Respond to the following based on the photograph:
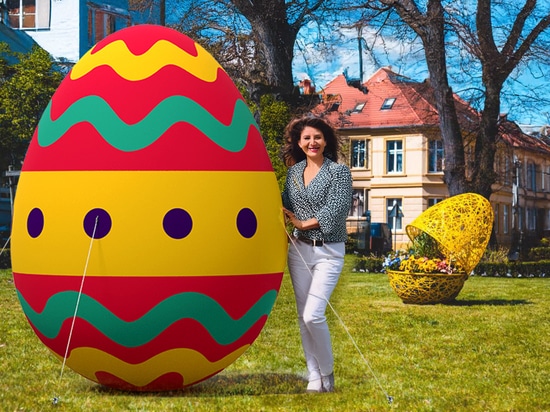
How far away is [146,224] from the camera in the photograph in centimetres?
567

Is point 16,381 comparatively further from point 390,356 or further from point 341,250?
point 390,356

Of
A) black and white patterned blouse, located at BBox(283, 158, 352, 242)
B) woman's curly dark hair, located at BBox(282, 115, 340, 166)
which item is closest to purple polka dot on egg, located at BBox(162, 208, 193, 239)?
black and white patterned blouse, located at BBox(283, 158, 352, 242)

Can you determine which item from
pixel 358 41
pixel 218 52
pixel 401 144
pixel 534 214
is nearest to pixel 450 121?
pixel 358 41

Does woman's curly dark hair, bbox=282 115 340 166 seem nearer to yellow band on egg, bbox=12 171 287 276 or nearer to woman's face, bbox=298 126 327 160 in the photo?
woman's face, bbox=298 126 327 160

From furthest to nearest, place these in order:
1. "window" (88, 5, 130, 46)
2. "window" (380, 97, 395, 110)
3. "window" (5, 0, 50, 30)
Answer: "window" (380, 97, 395, 110) → "window" (88, 5, 130, 46) → "window" (5, 0, 50, 30)

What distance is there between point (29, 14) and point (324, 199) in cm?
2914

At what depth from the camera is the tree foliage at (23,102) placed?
24609 mm

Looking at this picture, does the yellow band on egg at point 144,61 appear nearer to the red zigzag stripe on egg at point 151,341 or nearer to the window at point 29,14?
the red zigzag stripe on egg at point 151,341

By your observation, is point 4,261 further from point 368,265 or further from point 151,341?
point 151,341

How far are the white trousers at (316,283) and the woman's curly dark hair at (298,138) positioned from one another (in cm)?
70

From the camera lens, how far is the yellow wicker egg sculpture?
1427 cm

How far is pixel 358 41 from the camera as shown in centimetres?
2483

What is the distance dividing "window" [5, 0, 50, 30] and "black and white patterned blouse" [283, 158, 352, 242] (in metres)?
28.1

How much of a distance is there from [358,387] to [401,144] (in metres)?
39.5
